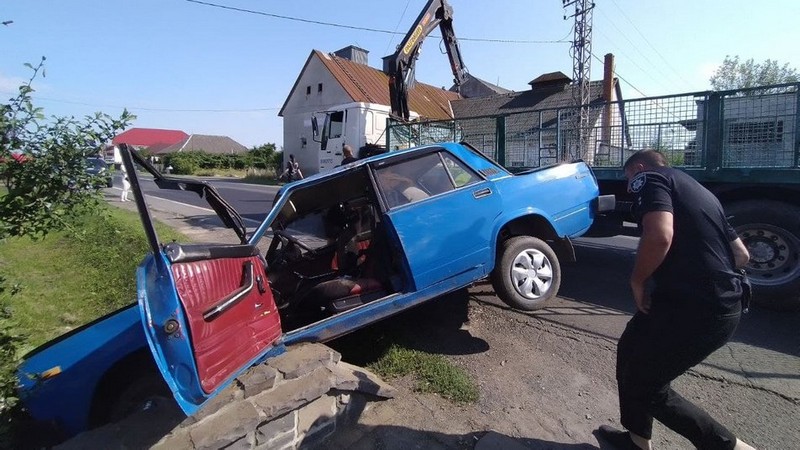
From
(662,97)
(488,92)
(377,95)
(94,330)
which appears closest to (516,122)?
(662,97)

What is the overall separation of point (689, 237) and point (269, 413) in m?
2.45

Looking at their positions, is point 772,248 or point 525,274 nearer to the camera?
point 525,274

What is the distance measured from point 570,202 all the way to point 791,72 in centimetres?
4720

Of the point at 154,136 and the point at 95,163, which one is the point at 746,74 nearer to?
the point at 95,163

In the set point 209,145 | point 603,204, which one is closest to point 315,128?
point 603,204

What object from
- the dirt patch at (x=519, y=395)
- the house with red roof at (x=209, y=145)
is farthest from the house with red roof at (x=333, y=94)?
the house with red roof at (x=209, y=145)

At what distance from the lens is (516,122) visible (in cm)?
708

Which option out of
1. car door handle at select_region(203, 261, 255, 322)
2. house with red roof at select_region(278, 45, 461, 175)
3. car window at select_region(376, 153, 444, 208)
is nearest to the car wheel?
car door handle at select_region(203, 261, 255, 322)

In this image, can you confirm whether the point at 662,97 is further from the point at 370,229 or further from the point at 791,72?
the point at 791,72

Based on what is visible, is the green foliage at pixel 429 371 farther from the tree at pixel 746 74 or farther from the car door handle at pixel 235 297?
the tree at pixel 746 74

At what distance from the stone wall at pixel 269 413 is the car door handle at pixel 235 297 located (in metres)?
0.55

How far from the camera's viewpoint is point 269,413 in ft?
8.36

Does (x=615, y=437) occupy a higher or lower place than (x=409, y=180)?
lower

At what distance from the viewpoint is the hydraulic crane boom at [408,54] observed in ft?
40.6
